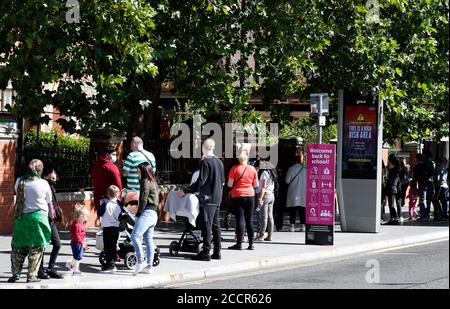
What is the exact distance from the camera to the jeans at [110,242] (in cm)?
1336

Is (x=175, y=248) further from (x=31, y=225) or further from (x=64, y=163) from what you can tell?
(x=64, y=163)

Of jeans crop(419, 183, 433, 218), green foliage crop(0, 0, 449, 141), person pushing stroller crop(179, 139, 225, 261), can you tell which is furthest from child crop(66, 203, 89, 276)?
jeans crop(419, 183, 433, 218)

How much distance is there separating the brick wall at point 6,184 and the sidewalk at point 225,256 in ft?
1.69

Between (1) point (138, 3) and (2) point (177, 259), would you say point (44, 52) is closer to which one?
(1) point (138, 3)

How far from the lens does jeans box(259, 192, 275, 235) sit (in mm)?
17469

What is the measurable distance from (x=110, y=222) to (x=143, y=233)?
0.53 meters

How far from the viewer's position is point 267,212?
17.6 metres

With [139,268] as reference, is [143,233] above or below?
above

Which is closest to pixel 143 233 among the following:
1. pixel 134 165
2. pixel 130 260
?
pixel 130 260

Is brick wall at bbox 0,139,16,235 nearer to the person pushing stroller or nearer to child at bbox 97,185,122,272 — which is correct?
the person pushing stroller

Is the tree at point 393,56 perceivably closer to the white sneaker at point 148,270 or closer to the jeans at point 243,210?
the jeans at point 243,210

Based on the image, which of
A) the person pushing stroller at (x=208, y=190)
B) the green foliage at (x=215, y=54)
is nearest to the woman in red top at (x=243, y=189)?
the person pushing stroller at (x=208, y=190)

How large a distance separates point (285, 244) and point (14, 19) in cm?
673

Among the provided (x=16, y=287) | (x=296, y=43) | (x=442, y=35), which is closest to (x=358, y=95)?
(x=296, y=43)
